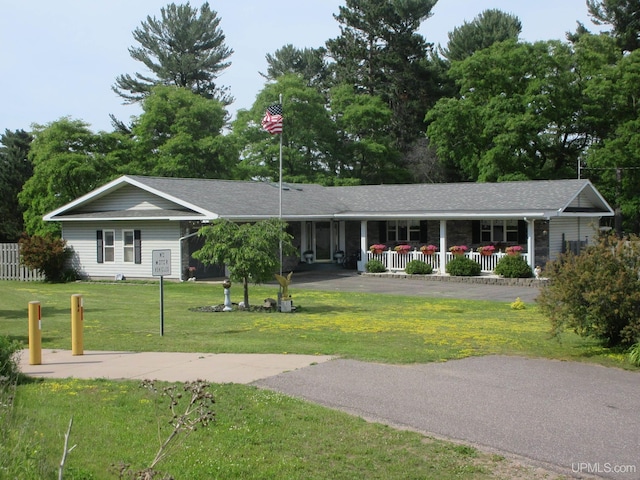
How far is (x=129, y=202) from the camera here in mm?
32938

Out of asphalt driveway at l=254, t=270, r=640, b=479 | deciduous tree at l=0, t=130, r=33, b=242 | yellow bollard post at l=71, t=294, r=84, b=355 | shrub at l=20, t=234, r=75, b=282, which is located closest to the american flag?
shrub at l=20, t=234, r=75, b=282

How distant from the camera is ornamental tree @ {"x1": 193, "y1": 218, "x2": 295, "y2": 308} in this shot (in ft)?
65.3

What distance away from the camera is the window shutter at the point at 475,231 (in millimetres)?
34250

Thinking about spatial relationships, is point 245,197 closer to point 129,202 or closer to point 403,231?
point 129,202

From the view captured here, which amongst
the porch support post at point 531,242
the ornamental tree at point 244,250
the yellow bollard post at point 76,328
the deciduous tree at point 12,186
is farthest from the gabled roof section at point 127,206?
the yellow bollard post at point 76,328

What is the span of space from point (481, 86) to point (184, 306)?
3414cm

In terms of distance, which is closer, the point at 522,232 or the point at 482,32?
the point at 522,232

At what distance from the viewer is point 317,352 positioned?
1274 cm

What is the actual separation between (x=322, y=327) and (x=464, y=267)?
16.0m

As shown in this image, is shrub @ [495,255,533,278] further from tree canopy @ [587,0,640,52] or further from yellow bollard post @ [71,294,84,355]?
tree canopy @ [587,0,640,52]

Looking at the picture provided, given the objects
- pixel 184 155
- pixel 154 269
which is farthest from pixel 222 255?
pixel 184 155

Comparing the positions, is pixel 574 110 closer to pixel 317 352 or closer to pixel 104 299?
pixel 104 299

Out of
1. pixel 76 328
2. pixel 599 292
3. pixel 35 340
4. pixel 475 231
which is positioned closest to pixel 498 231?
pixel 475 231

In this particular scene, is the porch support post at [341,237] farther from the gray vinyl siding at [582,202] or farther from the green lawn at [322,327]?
the green lawn at [322,327]
